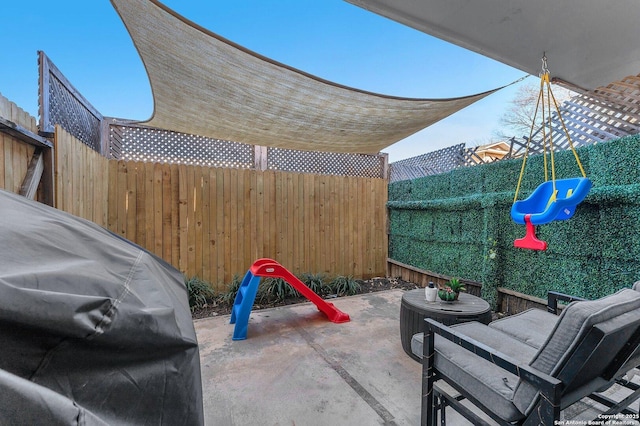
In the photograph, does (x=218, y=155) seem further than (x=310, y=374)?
Yes

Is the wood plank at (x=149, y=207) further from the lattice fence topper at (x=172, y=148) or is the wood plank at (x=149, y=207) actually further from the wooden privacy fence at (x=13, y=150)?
the wooden privacy fence at (x=13, y=150)

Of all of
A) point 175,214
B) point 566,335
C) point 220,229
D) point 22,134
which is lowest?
point 566,335

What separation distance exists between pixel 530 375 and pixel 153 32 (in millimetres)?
2910

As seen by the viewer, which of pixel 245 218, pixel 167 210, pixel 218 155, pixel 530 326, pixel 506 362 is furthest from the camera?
pixel 218 155

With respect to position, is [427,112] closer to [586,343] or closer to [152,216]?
[586,343]

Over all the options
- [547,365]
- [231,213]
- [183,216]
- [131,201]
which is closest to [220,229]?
[231,213]

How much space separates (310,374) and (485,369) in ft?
4.32

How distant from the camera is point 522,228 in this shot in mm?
3141

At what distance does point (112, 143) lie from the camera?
3.76 metres

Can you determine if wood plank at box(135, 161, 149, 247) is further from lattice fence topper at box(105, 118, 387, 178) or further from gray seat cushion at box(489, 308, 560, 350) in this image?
gray seat cushion at box(489, 308, 560, 350)

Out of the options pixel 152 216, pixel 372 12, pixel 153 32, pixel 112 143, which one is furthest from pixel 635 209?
pixel 112 143

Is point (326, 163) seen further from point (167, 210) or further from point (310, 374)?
point (310, 374)

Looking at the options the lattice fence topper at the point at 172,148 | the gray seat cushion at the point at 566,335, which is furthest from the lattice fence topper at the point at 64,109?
the gray seat cushion at the point at 566,335

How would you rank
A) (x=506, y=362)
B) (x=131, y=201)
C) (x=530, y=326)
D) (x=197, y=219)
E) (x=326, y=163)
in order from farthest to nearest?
1. (x=326, y=163)
2. (x=197, y=219)
3. (x=131, y=201)
4. (x=530, y=326)
5. (x=506, y=362)
